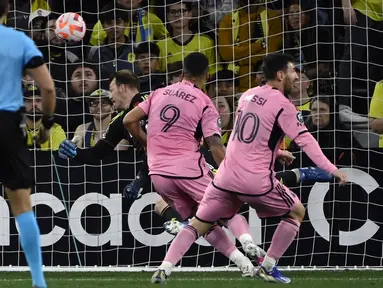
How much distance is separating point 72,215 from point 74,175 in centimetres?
41

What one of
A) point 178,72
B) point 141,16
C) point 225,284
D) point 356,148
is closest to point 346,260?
point 356,148

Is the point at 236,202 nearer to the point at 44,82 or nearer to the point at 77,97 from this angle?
the point at 44,82

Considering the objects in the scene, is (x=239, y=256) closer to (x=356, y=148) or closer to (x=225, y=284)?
(x=225, y=284)

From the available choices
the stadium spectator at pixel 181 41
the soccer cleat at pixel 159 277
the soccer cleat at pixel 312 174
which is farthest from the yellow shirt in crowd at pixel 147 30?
the soccer cleat at pixel 159 277

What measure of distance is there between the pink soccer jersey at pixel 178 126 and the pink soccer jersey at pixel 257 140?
737mm

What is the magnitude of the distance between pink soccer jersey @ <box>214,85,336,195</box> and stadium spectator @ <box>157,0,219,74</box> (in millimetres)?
3490

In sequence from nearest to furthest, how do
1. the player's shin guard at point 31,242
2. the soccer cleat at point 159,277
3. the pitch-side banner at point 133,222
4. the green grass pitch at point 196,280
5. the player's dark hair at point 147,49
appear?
the player's shin guard at point 31,242 < the soccer cleat at point 159,277 < the green grass pitch at point 196,280 < the pitch-side banner at point 133,222 < the player's dark hair at point 147,49

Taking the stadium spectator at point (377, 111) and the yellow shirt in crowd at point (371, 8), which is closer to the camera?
the stadium spectator at point (377, 111)

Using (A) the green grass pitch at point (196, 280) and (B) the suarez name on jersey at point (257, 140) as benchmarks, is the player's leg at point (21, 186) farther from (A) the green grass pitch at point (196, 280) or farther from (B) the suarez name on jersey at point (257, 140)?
(A) the green grass pitch at point (196, 280)

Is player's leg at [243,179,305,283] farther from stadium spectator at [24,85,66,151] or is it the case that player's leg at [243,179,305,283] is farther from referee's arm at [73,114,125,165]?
stadium spectator at [24,85,66,151]

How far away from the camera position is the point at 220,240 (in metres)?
9.27

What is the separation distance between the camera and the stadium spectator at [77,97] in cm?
1197

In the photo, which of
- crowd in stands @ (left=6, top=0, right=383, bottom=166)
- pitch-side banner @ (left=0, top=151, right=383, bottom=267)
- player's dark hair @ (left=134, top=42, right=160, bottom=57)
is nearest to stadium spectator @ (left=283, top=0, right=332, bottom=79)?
crowd in stands @ (left=6, top=0, right=383, bottom=166)

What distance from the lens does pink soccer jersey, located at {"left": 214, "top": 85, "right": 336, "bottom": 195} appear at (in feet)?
28.3
